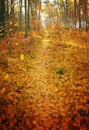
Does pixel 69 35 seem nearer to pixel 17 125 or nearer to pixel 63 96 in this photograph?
pixel 63 96

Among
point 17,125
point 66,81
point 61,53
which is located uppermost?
point 61,53

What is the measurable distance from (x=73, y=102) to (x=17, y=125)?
8.60 ft

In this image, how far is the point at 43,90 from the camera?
31.7 feet

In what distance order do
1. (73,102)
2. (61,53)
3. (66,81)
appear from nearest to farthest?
(73,102)
(66,81)
(61,53)

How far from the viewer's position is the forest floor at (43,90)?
24.0ft

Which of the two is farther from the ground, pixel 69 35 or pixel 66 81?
pixel 69 35

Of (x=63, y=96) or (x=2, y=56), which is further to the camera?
(x=2, y=56)

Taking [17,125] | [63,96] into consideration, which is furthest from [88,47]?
[17,125]

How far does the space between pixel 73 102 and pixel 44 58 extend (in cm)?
672

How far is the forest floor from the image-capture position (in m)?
7.31

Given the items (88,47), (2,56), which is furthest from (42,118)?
(88,47)

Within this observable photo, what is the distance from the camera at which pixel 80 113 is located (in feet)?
25.8

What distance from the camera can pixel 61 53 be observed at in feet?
52.3

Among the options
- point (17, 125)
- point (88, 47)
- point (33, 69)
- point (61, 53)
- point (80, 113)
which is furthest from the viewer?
point (88, 47)
